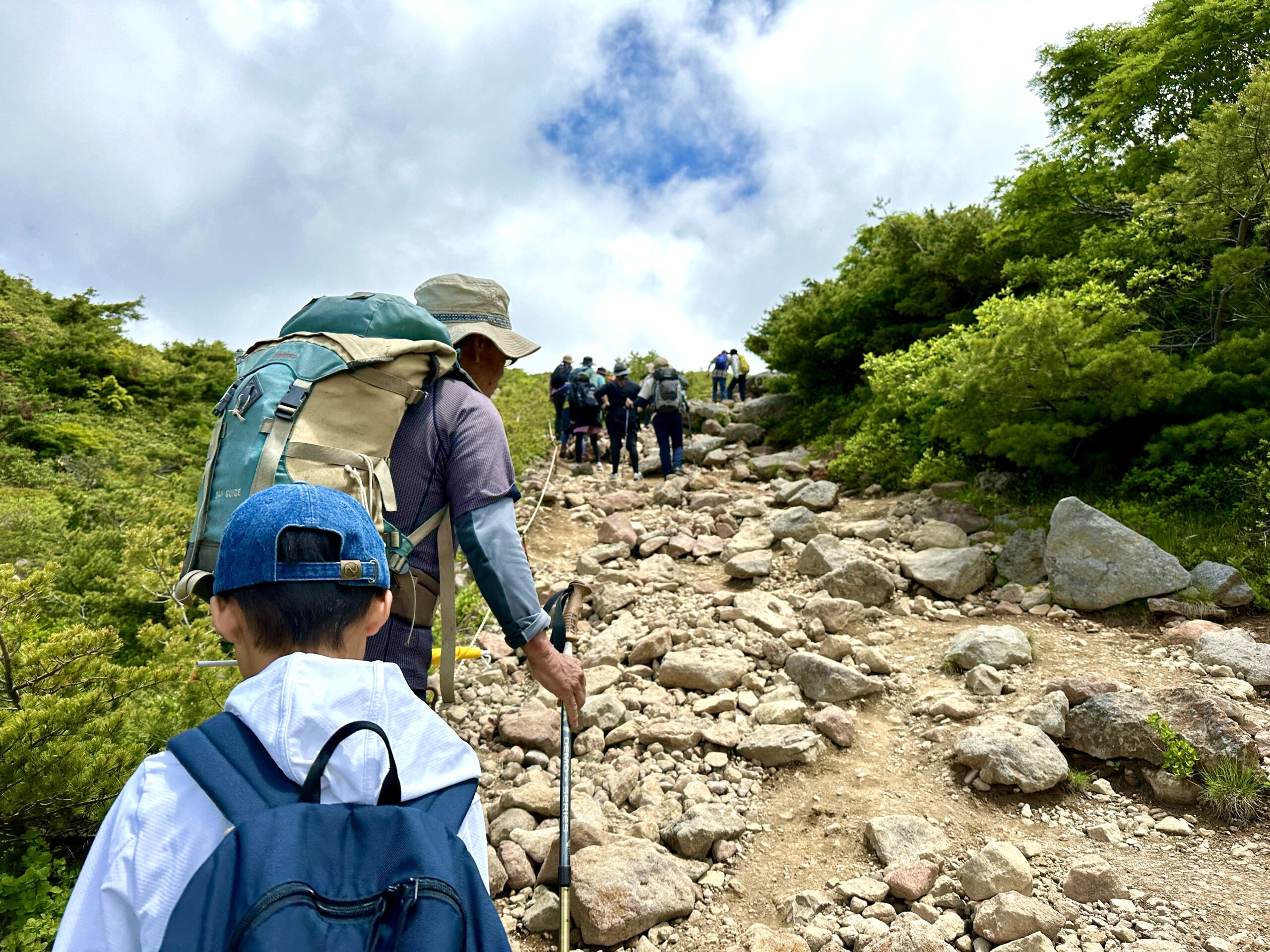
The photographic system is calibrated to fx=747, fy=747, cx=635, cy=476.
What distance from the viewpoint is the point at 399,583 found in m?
2.24

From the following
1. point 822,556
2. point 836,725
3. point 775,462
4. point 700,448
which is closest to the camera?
point 836,725

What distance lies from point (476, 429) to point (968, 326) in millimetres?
9478

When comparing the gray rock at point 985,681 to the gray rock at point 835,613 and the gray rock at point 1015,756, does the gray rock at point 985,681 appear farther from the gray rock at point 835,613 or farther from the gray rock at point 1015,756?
the gray rock at point 835,613

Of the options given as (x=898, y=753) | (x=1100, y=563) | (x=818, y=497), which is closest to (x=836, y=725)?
(x=898, y=753)

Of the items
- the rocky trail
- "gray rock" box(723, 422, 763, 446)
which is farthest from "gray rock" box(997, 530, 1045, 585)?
"gray rock" box(723, 422, 763, 446)

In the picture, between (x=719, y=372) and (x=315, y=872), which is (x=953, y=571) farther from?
(x=719, y=372)

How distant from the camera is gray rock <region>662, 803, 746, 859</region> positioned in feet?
12.4

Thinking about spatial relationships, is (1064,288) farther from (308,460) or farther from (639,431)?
(639,431)

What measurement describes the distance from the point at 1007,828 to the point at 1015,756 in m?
0.40

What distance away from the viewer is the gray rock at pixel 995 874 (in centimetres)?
318

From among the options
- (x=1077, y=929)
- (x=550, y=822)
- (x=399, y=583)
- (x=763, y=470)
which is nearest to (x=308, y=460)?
(x=399, y=583)

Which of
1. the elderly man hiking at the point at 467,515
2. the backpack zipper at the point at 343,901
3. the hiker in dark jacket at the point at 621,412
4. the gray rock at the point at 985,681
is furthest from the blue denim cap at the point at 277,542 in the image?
the hiker in dark jacket at the point at 621,412

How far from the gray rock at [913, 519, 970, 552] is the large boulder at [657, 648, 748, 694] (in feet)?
9.87

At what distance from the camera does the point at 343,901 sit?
94cm
